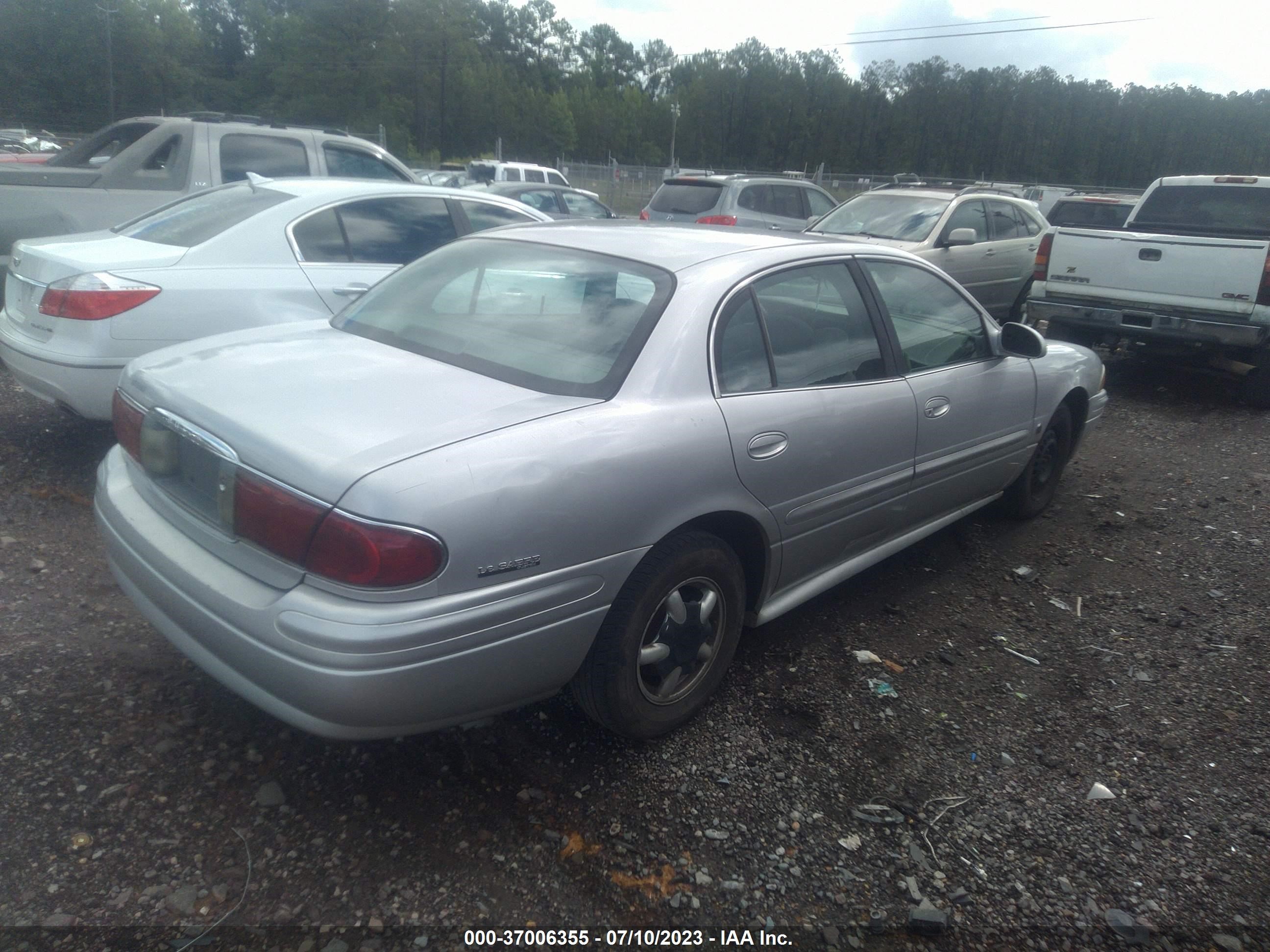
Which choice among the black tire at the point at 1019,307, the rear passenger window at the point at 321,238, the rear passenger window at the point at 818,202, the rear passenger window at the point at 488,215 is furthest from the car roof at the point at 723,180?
the rear passenger window at the point at 321,238

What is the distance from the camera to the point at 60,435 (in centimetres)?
541

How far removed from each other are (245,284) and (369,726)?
3331mm

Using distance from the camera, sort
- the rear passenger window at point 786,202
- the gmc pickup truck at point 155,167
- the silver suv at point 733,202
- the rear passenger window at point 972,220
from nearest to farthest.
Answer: the gmc pickup truck at point 155,167 < the rear passenger window at point 972,220 < the silver suv at point 733,202 < the rear passenger window at point 786,202

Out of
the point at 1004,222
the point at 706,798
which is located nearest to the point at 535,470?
the point at 706,798

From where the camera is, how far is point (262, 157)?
782 cm

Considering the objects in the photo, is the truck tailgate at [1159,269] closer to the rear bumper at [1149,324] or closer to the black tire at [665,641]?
the rear bumper at [1149,324]

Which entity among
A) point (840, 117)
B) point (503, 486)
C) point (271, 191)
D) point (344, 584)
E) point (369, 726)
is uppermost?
point (840, 117)

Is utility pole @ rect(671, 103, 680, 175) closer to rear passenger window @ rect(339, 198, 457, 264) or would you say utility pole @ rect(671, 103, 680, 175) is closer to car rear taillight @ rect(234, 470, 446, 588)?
rear passenger window @ rect(339, 198, 457, 264)

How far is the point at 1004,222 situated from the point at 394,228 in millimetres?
8005

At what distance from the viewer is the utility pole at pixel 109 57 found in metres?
34.9

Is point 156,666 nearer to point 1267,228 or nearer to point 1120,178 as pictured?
point 1267,228

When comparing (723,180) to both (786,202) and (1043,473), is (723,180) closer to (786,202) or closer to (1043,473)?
(786,202)

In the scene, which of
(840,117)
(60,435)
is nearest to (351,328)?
(60,435)

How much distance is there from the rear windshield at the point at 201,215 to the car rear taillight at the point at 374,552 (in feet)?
11.0
